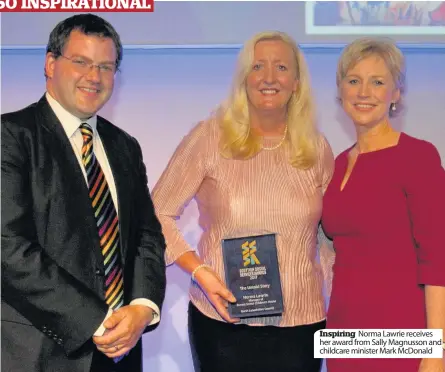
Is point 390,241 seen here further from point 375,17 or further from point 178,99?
point 178,99

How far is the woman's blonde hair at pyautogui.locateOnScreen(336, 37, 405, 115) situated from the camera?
8.09 feet

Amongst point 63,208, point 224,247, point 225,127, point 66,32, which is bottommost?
point 224,247

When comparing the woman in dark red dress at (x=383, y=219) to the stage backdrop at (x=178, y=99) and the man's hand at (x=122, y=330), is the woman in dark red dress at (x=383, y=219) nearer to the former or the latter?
the man's hand at (x=122, y=330)

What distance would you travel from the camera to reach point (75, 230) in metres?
2.02

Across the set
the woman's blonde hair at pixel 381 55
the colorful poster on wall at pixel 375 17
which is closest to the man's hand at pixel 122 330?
the woman's blonde hair at pixel 381 55

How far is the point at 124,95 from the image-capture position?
3566mm

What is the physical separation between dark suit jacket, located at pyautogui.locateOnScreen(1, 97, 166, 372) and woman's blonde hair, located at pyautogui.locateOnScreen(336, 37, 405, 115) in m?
1.06

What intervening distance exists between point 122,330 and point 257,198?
28.1 inches

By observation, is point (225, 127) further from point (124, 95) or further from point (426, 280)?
point (124, 95)

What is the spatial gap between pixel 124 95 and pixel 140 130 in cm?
19

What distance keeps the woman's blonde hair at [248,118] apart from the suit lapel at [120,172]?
428 mm

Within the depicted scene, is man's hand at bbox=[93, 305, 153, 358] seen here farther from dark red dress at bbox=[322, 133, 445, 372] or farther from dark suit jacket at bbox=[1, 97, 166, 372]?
dark red dress at bbox=[322, 133, 445, 372]

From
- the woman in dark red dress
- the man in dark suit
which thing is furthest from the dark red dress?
the man in dark suit

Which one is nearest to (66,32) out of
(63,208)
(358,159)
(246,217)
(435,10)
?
(63,208)
